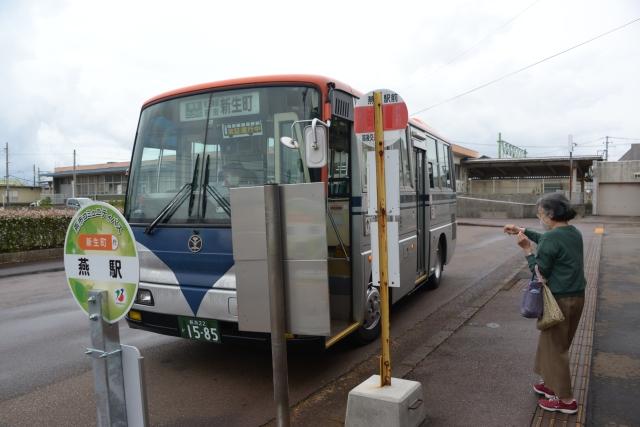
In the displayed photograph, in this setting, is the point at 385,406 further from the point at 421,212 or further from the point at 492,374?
the point at 421,212

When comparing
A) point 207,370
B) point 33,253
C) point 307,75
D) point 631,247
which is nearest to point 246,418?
point 207,370

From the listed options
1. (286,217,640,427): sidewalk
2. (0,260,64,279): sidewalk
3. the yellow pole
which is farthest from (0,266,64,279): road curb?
the yellow pole

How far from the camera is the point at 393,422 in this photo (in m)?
3.37

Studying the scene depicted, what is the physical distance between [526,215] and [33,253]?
91.0 feet

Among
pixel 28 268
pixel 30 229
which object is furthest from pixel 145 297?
pixel 30 229

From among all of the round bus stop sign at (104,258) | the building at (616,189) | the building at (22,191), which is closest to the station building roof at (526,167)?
the building at (616,189)

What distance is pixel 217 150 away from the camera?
185 inches

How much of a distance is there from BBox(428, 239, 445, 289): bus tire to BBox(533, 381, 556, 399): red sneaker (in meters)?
4.59

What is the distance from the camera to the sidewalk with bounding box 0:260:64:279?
1189 centimetres

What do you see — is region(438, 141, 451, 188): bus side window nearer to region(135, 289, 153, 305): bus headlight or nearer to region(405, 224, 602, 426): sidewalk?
region(405, 224, 602, 426): sidewalk

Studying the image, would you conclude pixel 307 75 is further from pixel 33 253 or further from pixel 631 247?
pixel 631 247

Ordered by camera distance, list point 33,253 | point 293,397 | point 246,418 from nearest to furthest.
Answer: point 246,418, point 293,397, point 33,253

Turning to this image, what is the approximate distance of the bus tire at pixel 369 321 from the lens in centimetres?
554

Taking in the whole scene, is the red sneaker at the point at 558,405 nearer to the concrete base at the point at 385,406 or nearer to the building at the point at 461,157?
the concrete base at the point at 385,406
